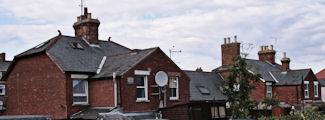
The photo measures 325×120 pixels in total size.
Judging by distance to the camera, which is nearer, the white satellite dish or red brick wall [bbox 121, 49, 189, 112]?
red brick wall [bbox 121, 49, 189, 112]

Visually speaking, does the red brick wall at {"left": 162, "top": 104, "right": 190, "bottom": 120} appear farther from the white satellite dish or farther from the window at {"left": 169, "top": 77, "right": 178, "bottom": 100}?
the window at {"left": 169, "top": 77, "right": 178, "bottom": 100}

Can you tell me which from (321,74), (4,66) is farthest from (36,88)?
(321,74)

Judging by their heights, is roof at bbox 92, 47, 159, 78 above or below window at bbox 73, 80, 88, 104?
above

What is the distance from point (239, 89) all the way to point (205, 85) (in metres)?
12.2

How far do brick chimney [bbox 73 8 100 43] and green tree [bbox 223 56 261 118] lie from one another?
1135 centimetres

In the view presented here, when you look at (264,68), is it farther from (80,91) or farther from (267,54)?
(80,91)

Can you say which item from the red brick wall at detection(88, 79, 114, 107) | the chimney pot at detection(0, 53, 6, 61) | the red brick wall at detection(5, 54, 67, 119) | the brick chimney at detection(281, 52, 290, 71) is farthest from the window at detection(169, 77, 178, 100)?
the chimney pot at detection(0, 53, 6, 61)

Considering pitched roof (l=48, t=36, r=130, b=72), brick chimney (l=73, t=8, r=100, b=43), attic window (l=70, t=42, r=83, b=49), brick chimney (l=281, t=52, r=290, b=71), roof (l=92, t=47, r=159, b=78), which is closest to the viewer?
roof (l=92, t=47, r=159, b=78)

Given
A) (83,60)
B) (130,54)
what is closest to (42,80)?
(83,60)

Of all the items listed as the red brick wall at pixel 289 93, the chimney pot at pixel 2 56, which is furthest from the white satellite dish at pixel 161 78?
the chimney pot at pixel 2 56

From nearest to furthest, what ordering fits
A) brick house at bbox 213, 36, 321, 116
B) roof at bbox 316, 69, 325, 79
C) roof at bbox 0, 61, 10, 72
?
1. brick house at bbox 213, 36, 321, 116
2. roof at bbox 0, 61, 10, 72
3. roof at bbox 316, 69, 325, 79

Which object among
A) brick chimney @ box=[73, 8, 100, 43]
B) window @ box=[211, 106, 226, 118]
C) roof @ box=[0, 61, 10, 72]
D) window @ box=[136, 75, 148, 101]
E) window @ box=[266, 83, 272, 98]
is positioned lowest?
window @ box=[211, 106, 226, 118]

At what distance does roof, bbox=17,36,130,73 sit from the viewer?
25781mm

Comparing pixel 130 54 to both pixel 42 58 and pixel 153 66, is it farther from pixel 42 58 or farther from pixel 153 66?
pixel 42 58
